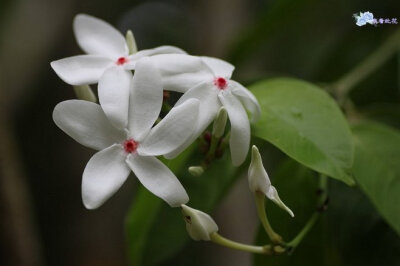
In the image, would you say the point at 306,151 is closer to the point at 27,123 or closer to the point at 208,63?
the point at 208,63

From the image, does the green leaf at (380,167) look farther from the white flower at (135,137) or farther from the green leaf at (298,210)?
the white flower at (135,137)

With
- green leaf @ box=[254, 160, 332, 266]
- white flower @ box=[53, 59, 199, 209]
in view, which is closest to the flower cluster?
white flower @ box=[53, 59, 199, 209]

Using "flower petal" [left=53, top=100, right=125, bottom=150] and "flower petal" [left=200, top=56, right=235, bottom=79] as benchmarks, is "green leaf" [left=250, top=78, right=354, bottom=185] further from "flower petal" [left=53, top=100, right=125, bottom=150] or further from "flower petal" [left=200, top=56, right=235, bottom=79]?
"flower petal" [left=53, top=100, right=125, bottom=150]

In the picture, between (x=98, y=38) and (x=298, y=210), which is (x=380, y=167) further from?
(x=98, y=38)

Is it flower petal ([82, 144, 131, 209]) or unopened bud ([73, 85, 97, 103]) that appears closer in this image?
flower petal ([82, 144, 131, 209])

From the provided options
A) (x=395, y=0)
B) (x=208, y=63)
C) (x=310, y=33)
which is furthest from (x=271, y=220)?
(x=310, y=33)

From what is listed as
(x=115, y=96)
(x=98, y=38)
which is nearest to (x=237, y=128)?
(x=115, y=96)
